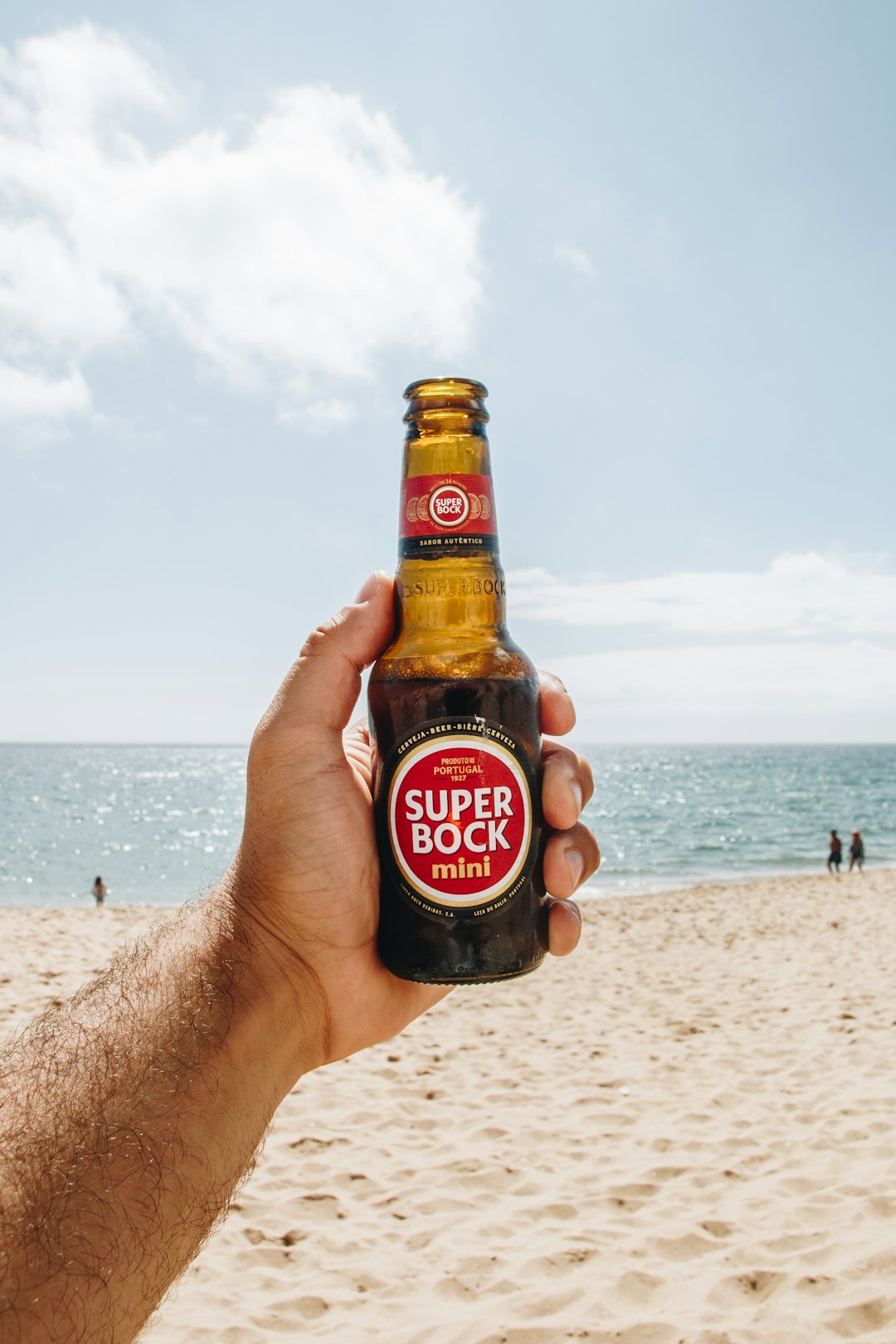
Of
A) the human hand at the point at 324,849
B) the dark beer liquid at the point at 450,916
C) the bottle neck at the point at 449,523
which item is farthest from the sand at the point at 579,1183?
the bottle neck at the point at 449,523

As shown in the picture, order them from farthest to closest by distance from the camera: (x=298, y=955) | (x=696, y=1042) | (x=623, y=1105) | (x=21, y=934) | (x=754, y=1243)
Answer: (x=21, y=934) → (x=696, y=1042) → (x=623, y=1105) → (x=754, y=1243) → (x=298, y=955)

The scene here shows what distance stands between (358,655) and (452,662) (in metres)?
0.24

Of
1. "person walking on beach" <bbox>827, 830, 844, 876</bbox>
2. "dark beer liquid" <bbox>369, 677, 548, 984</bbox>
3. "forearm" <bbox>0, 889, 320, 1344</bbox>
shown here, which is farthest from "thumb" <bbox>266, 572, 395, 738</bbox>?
"person walking on beach" <bbox>827, 830, 844, 876</bbox>

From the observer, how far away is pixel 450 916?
6.98ft

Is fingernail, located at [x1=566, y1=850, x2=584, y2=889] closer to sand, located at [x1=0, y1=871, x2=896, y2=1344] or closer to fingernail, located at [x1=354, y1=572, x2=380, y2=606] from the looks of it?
fingernail, located at [x1=354, y1=572, x2=380, y2=606]

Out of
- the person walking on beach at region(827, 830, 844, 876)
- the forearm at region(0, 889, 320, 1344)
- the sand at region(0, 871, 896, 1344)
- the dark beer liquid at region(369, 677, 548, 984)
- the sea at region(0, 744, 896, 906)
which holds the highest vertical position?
the dark beer liquid at region(369, 677, 548, 984)

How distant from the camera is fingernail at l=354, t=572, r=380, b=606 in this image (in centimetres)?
237

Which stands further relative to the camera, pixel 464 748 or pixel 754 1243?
pixel 754 1243

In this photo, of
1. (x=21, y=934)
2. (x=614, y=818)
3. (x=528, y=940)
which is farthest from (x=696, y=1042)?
(x=614, y=818)

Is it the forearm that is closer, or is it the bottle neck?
the forearm

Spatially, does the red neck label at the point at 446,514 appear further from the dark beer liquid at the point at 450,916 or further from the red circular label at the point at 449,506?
the dark beer liquid at the point at 450,916

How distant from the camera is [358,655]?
91.4 inches

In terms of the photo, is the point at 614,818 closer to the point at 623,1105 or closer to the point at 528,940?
the point at 623,1105

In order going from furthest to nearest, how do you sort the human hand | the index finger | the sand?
the sand, the index finger, the human hand
